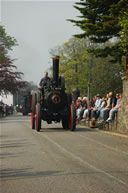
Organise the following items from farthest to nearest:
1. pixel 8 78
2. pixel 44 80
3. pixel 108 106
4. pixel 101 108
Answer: pixel 8 78 < pixel 101 108 < pixel 108 106 < pixel 44 80

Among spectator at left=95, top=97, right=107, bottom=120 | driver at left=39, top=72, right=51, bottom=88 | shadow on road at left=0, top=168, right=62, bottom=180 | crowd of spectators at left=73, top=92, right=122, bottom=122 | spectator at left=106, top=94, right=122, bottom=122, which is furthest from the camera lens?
A: spectator at left=95, top=97, right=107, bottom=120

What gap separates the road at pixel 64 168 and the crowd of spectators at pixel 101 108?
681cm

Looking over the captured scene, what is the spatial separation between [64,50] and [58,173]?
55.6 metres

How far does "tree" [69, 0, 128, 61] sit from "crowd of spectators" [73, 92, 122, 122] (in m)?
2.02

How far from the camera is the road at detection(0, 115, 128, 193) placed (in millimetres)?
6633

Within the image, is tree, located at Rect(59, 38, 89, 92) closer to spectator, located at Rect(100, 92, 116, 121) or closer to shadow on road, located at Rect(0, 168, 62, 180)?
spectator, located at Rect(100, 92, 116, 121)

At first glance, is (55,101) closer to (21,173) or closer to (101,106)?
(101,106)

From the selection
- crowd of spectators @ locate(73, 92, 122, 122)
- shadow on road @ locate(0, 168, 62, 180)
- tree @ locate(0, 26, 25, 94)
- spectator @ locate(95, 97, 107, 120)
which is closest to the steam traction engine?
crowd of spectators @ locate(73, 92, 122, 122)

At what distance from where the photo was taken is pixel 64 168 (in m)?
8.41

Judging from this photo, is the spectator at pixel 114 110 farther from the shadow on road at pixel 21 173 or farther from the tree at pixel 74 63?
the tree at pixel 74 63

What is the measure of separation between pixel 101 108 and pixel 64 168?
13.6m

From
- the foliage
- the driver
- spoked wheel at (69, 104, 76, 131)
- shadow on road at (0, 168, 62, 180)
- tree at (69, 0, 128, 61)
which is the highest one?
the foliage

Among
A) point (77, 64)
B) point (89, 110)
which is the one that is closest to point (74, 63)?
point (77, 64)

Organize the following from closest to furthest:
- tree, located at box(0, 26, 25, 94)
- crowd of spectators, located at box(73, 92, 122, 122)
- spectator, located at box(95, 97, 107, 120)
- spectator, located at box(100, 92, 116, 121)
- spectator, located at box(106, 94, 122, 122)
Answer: spectator, located at box(106, 94, 122, 122) → crowd of spectators, located at box(73, 92, 122, 122) → spectator, located at box(100, 92, 116, 121) → spectator, located at box(95, 97, 107, 120) → tree, located at box(0, 26, 25, 94)
